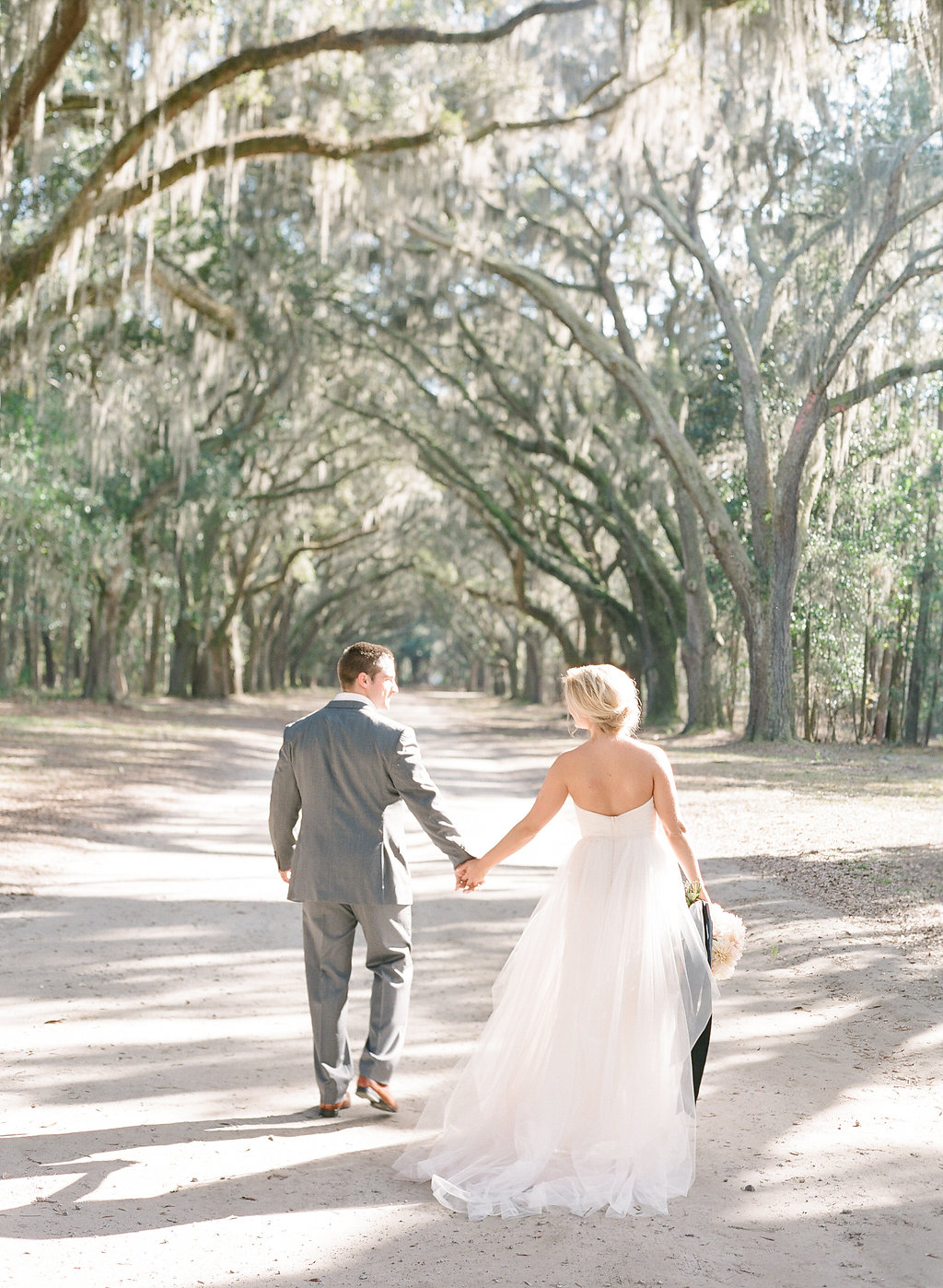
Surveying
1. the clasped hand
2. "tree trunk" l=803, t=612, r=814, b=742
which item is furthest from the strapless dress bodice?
"tree trunk" l=803, t=612, r=814, b=742

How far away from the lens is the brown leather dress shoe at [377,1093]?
4.36m

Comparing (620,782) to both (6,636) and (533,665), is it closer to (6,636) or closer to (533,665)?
(6,636)

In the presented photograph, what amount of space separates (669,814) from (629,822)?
0.44 ft

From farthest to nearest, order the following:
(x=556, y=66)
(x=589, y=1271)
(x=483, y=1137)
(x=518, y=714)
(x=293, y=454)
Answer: (x=518, y=714) → (x=293, y=454) → (x=556, y=66) → (x=483, y=1137) → (x=589, y=1271)

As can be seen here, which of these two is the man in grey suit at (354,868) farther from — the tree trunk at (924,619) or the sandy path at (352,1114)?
the tree trunk at (924,619)

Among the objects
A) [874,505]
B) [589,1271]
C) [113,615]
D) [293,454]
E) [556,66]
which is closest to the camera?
[589,1271]

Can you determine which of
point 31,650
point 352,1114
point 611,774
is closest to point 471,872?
point 611,774

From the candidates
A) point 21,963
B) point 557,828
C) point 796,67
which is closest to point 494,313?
point 796,67

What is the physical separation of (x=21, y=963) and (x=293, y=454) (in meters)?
28.2

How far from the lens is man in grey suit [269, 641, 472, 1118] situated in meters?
4.35

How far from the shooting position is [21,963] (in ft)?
20.7

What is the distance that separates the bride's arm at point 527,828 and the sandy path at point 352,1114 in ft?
2.72

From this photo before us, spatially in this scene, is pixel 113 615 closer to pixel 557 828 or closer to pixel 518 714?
pixel 518 714

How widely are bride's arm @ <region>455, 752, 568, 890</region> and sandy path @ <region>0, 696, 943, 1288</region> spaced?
0.83 metres
